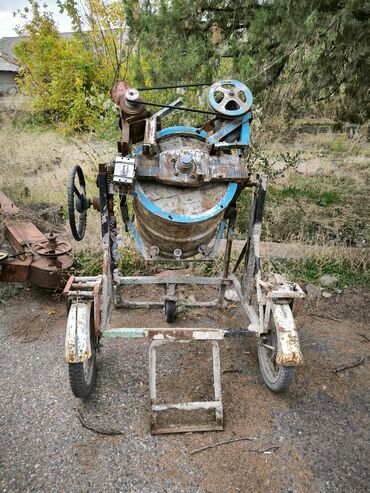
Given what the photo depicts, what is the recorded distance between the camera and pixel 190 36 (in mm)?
4453

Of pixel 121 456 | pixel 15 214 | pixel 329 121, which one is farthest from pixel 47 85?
pixel 121 456

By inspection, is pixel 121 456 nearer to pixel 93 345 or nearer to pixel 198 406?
pixel 198 406

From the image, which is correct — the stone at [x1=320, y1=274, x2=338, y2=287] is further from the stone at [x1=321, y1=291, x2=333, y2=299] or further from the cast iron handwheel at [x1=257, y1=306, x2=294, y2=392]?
the cast iron handwheel at [x1=257, y1=306, x2=294, y2=392]

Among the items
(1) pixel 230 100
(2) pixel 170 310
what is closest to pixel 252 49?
(1) pixel 230 100

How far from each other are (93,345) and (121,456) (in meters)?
0.72

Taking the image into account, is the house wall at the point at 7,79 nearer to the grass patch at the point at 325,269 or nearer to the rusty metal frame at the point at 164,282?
the grass patch at the point at 325,269

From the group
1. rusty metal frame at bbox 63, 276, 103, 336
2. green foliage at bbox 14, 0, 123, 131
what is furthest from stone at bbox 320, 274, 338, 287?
green foliage at bbox 14, 0, 123, 131

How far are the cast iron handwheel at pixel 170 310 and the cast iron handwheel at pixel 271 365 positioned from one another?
→ 2.71ft

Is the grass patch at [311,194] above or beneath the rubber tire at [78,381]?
Answer: above

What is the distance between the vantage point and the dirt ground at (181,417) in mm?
2104

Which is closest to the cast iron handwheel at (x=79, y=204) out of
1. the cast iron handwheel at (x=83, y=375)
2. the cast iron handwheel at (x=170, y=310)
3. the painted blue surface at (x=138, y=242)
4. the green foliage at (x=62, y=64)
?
the painted blue surface at (x=138, y=242)

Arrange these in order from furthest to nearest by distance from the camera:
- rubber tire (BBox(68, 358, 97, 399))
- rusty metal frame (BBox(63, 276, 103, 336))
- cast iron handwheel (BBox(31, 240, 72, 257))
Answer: cast iron handwheel (BBox(31, 240, 72, 257)) → rusty metal frame (BBox(63, 276, 103, 336)) → rubber tire (BBox(68, 358, 97, 399))

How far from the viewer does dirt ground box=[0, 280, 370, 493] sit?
6.90ft

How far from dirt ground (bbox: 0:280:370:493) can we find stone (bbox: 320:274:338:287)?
0.74m
